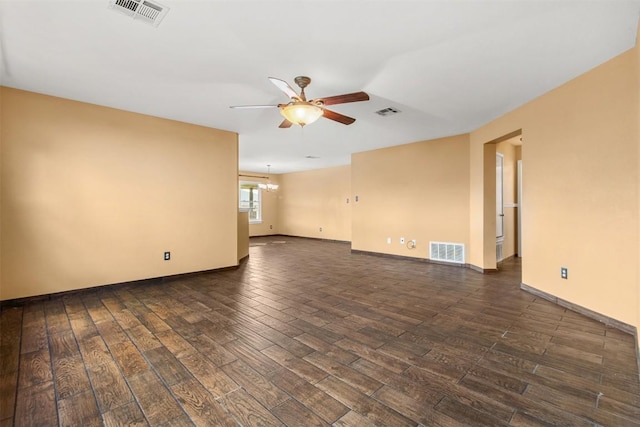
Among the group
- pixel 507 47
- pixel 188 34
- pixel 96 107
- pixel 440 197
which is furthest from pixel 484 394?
pixel 96 107

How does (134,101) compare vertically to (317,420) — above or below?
above

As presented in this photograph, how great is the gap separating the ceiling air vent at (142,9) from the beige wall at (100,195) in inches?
93.0

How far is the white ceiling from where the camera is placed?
196 centimetres

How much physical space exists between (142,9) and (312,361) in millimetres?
2772

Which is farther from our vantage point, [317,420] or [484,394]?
[484,394]

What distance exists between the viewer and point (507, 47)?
2385 millimetres

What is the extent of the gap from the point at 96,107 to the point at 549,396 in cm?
539

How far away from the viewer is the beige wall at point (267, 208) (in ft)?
34.0

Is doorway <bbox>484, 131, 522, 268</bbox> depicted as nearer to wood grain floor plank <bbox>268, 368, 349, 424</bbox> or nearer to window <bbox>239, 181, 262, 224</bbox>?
wood grain floor plank <bbox>268, 368, 349, 424</bbox>

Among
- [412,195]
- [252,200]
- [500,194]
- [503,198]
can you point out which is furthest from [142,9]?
[252,200]

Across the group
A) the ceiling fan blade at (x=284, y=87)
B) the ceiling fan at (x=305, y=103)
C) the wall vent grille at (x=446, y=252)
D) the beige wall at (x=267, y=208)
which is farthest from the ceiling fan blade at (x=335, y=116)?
the beige wall at (x=267, y=208)

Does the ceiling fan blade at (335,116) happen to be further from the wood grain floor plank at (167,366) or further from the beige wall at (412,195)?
the beige wall at (412,195)

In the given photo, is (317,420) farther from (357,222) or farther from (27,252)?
(357,222)

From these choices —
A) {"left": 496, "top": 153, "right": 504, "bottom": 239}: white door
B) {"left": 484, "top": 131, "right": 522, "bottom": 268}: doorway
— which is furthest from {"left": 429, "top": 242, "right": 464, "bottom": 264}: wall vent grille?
{"left": 496, "top": 153, "right": 504, "bottom": 239}: white door
